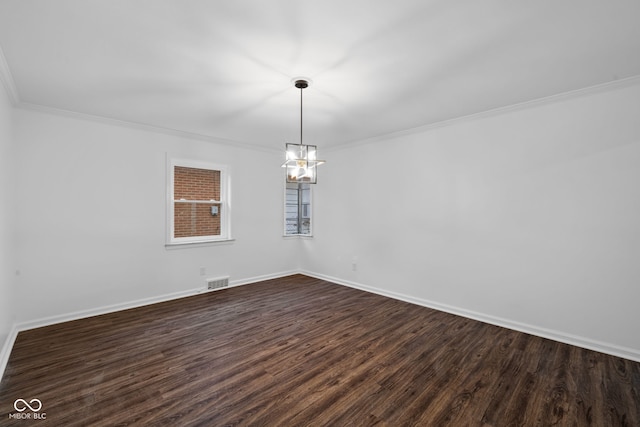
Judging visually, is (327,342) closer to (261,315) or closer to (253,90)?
(261,315)

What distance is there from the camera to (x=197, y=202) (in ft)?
15.2

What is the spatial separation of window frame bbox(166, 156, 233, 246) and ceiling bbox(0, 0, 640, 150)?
40.7 inches

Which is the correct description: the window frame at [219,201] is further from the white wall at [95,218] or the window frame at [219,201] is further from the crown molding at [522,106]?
the crown molding at [522,106]

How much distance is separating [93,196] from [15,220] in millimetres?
739

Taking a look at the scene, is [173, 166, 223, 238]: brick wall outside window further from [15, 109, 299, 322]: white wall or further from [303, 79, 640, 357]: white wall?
[303, 79, 640, 357]: white wall

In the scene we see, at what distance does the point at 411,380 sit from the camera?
229 centimetres

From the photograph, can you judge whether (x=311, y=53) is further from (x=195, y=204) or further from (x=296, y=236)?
(x=296, y=236)

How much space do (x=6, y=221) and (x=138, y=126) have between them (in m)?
1.83

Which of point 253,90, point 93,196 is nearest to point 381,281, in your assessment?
point 253,90

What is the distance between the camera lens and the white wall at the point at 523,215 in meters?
2.71

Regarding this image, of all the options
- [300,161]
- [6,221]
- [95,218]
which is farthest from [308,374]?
[95,218]

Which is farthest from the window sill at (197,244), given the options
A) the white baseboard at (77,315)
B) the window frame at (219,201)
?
the white baseboard at (77,315)

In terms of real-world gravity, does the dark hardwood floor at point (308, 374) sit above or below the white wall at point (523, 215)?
below

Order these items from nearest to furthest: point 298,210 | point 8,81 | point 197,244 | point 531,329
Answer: point 8,81 < point 531,329 < point 197,244 < point 298,210
